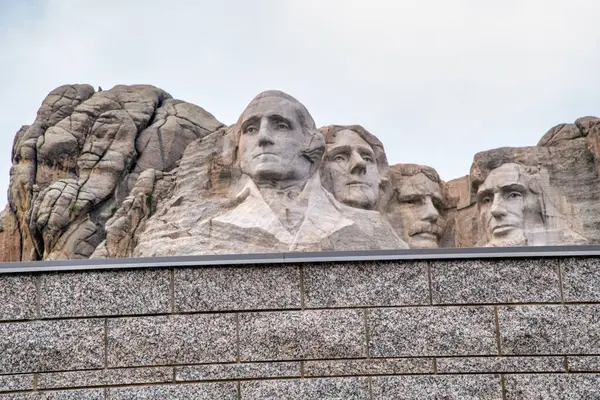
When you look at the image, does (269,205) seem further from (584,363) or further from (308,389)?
(584,363)

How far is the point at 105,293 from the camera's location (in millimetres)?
9609

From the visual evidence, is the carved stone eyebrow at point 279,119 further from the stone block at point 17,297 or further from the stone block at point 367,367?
the stone block at point 17,297

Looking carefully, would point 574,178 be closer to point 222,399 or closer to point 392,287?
point 392,287

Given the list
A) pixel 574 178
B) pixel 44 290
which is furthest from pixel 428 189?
pixel 44 290

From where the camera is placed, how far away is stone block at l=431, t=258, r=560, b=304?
9664 millimetres

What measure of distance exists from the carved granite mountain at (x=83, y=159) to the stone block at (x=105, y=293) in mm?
2155

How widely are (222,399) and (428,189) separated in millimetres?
3820

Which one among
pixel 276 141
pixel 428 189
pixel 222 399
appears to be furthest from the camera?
pixel 428 189

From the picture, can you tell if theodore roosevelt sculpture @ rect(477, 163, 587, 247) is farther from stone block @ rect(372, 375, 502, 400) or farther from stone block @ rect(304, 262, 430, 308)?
stone block @ rect(372, 375, 502, 400)

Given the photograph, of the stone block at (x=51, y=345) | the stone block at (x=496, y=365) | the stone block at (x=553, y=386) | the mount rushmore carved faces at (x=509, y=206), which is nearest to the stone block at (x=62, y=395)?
the stone block at (x=51, y=345)

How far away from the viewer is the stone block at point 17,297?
9.56 meters

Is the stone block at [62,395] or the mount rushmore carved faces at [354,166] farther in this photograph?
the mount rushmore carved faces at [354,166]

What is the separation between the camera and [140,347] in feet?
31.1

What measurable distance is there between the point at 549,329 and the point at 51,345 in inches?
161
